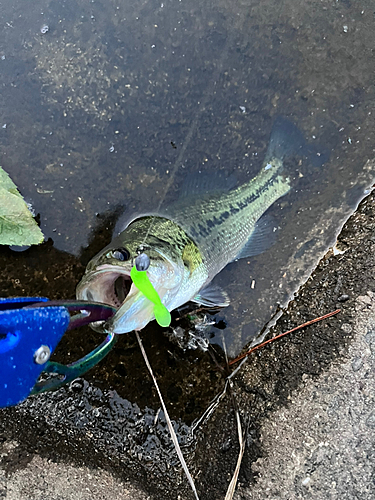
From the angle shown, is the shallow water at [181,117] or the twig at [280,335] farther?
the shallow water at [181,117]

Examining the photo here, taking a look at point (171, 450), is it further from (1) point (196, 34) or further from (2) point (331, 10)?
(2) point (331, 10)

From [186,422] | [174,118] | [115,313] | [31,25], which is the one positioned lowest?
[186,422]

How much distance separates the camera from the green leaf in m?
2.48

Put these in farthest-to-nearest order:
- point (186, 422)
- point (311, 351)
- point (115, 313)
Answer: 1. point (186, 422)
2. point (311, 351)
3. point (115, 313)

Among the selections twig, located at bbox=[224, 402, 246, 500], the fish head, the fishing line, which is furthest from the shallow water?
the fish head

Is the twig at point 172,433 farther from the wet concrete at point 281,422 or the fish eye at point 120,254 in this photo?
the fish eye at point 120,254

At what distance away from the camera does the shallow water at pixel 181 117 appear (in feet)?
8.94

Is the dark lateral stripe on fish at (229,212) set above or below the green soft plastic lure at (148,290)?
below

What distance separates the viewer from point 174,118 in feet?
9.27

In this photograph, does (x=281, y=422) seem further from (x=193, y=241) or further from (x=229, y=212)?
(x=229, y=212)

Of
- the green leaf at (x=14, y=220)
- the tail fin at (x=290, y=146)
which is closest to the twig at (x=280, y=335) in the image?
the tail fin at (x=290, y=146)

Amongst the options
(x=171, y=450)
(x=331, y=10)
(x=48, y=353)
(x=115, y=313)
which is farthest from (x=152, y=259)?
(x=331, y=10)

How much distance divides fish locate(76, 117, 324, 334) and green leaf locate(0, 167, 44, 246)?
0.59m

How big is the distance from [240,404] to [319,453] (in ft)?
1.81
